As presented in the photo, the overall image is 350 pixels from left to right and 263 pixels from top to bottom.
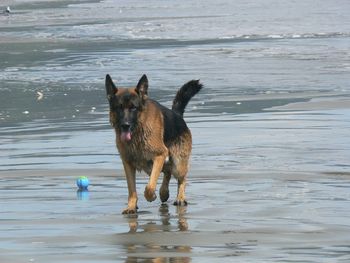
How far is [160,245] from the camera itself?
8992 mm

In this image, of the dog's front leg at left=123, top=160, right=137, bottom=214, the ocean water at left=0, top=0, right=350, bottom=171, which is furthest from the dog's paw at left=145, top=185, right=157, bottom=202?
the ocean water at left=0, top=0, right=350, bottom=171

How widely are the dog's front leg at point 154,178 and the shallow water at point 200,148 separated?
145 millimetres

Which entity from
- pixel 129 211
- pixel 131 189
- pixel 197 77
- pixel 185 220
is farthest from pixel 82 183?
pixel 197 77

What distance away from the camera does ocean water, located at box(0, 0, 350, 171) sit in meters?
14.5

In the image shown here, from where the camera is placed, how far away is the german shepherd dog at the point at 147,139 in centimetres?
1056

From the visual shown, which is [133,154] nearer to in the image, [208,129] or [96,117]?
[208,129]

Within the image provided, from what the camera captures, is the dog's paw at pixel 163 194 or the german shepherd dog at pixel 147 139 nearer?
the german shepherd dog at pixel 147 139

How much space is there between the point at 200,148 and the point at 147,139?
3840 millimetres

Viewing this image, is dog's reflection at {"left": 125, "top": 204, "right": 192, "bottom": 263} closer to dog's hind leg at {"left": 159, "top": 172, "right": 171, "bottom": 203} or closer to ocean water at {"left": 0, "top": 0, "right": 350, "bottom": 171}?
dog's hind leg at {"left": 159, "top": 172, "right": 171, "bottom": 203}

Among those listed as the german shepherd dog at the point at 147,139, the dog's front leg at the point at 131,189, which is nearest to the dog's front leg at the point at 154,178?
the german shepherd dog at the point at 147,139

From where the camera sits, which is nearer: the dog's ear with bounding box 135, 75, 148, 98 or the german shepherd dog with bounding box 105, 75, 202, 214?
the german shepherd dog with bounding box 105, 75, 202, 214

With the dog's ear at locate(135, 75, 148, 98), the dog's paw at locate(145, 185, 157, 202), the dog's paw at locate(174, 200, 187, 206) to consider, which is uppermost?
the dog's ear at locate(135, 75, 148, 98)

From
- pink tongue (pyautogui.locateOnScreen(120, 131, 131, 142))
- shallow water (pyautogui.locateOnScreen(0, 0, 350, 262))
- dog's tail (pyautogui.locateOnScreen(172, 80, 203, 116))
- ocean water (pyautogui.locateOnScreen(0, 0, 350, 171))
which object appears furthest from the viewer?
ocean water (pyautogui.locateOnScreen(0, 0, 350, 171))

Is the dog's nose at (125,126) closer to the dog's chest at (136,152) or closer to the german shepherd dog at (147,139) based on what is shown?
the german shepherd dog at (147,139)
